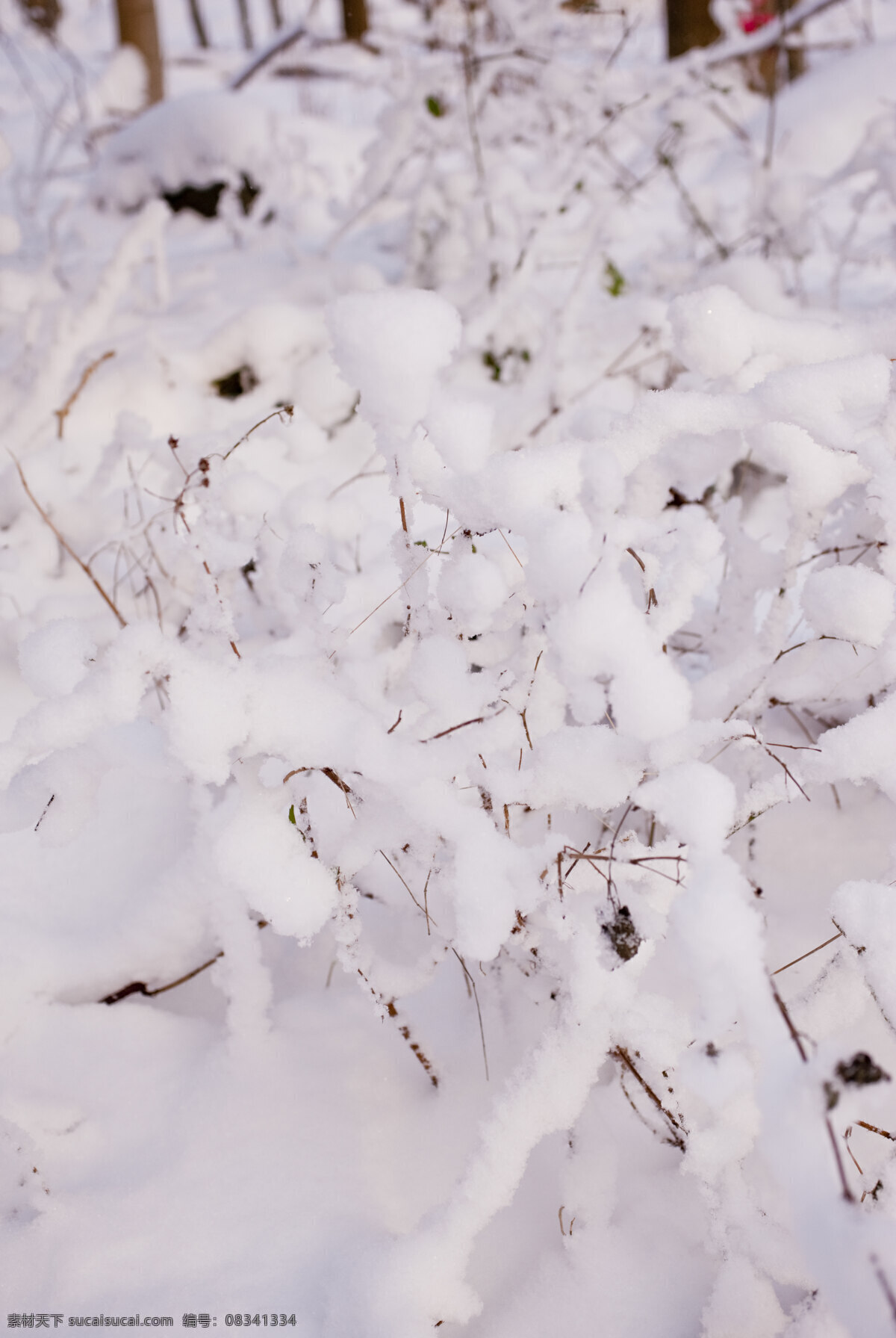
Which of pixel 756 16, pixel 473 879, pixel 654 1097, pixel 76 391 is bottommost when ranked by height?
pixel 654 1097

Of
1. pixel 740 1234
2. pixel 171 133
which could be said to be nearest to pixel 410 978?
pixel 740 1234

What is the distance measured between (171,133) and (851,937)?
17.3ft

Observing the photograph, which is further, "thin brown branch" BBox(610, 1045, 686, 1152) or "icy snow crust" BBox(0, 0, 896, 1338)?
"thin brown branch" BBox(610, 1045, 686, 1152)

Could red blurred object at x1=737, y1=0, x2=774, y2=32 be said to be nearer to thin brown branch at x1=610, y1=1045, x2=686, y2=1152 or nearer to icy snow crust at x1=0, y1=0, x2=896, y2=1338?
icy snow crust at x1=0, y1=0, x2=896, y2=1338

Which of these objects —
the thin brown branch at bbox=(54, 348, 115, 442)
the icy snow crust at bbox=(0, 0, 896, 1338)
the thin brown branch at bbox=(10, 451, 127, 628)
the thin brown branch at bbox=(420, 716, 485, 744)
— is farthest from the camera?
the thin brown branch at bbox=(54, 348, 115, 442)

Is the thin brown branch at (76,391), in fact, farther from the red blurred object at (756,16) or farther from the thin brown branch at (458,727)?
the red blurred object at (756,16)

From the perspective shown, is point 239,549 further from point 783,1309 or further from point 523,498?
point 783,1309

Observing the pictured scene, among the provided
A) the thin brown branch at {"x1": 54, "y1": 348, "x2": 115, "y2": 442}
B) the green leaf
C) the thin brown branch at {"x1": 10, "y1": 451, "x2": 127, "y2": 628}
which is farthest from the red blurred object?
the thin brown branch at {"x1": 10, "y1": 451, "x2": 127, "y2": 628}

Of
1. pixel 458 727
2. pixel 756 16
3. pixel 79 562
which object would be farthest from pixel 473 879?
pixel 756 16

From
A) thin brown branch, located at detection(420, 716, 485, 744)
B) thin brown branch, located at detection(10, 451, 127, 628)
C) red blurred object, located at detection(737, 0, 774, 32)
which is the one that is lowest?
thin brown branch, located at detection(10, 451, 127, 628)

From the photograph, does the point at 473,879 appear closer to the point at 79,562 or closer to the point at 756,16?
the point at 79,562

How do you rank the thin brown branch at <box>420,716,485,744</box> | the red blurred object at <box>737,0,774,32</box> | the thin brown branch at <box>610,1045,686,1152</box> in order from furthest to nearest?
1. the red blurred object at <box>737,0,774,32</box>
2. the thin brown branch at <box>610,1045,686,1152</box>
3. the thin brown branch at <box>420,716,485,744</box>

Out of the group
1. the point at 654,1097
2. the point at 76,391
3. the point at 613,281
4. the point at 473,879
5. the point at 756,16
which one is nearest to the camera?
the point at 473,879

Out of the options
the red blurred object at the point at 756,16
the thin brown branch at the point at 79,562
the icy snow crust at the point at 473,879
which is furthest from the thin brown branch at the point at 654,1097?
the red blurred object at the point at 756,16
